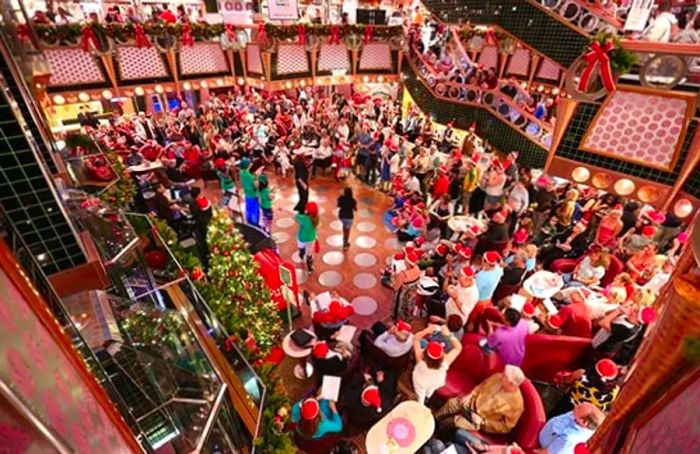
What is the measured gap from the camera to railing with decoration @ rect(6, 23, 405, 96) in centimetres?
862

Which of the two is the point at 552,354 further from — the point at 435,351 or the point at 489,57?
the point at 489,57

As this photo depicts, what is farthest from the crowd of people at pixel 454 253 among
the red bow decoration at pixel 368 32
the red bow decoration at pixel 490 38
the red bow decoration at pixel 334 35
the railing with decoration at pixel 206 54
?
the red bow decoration at pixel 490 38

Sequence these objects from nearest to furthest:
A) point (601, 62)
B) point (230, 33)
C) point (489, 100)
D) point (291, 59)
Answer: point (601, 62) < point (489, 100) < point (230, 33) < point (291, 59)

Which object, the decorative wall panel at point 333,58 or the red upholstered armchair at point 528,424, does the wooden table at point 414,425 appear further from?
the decorative wall panel at point 333,58

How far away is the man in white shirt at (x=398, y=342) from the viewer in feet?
14.2

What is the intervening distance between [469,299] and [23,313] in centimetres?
459

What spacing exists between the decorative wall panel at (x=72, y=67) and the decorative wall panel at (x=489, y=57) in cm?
1306

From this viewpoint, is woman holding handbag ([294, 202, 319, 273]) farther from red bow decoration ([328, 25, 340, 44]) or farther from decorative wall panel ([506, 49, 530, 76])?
decorative wall panel ([506, 49, 530, 76])

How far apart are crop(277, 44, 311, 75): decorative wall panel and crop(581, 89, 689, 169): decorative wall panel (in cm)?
969

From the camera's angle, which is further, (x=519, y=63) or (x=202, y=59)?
(x=519, y=63)

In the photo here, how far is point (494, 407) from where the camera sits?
365 centimetres

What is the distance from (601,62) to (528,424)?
3439mm

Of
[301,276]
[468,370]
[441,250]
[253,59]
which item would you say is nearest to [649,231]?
[441,250]

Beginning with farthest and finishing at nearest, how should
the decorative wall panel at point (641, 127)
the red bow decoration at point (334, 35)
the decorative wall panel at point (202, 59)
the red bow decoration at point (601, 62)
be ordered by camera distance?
the red bow decoration at point (334, 35) → the decorative wall panel at point (202, 59) → the decorative wall panel at point (641, 127) → the red bow decoration at point (601, 62)
